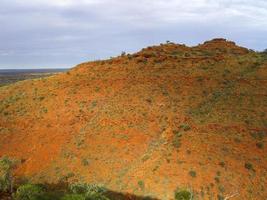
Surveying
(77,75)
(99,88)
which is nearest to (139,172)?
(99,88)

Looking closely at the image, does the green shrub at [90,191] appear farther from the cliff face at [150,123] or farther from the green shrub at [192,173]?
the green shrub at [192,173]

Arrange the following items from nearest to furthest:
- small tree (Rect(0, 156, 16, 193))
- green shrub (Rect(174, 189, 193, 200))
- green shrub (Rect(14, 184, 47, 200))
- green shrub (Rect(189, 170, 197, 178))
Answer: green shrub (Rect(14, 184, 47, 200))
green shrub (Rect(174, 189, 193, 200))
small tree (Rect(0, 156, 16, 193))
green shrub (Rect(189, 170, 197, 178))

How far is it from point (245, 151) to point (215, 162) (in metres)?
2.97

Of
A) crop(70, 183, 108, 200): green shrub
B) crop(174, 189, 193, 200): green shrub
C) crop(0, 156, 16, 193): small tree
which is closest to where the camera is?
crop(70, 183, 108, 200): green shrub

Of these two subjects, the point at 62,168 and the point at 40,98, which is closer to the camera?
the point at 62,168

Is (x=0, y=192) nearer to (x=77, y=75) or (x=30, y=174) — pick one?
(x=30, y=174)

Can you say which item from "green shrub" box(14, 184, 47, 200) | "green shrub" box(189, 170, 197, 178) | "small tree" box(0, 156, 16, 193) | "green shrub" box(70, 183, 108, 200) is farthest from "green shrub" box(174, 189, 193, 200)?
"small tree" box(0, 156, 16, 193)

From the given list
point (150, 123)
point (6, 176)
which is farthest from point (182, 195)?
point (6, 176)

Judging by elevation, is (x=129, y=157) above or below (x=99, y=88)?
below

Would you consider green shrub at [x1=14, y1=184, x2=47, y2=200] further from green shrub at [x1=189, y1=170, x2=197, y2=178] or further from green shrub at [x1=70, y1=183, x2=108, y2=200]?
green shrub at [x1=189, y1=170, x2=197, y2=178]

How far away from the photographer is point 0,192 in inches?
1166

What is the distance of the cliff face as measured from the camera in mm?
31953

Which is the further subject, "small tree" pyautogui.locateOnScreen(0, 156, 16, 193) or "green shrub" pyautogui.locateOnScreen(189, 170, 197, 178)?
"green shrub" pyautogui.locateOnScreen(189, 170, 197, 178)

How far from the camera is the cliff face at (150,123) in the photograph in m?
32.0
